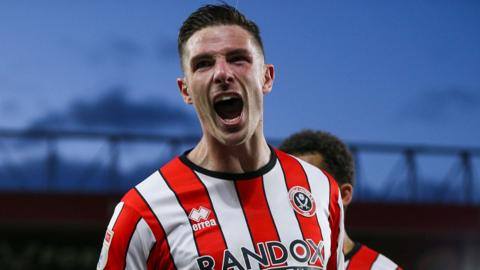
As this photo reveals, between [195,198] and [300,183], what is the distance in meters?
0.35

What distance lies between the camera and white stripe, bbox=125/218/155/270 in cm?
232

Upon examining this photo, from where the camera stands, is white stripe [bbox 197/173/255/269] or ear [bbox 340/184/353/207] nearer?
white stripe [bbox 197/173/255/269]

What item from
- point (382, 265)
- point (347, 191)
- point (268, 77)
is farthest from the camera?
point (347, 191)

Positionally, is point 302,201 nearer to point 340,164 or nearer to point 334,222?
point 334,222

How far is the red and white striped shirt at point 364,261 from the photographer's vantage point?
3.22 meters

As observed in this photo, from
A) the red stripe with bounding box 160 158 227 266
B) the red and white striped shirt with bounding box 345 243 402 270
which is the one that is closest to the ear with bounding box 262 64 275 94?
the red stripe with bounding box 160 158 227 266

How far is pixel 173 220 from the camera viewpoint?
237 centimetres

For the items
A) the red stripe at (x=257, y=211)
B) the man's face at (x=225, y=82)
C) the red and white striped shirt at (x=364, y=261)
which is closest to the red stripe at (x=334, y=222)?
the red stripe at (x=257, y=211)

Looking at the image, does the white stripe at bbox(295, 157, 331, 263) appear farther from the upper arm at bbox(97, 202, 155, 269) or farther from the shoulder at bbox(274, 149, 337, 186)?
the upper arm at bbox(97, 202, 155, 269)

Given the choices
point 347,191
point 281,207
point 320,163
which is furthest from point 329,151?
point 281,207

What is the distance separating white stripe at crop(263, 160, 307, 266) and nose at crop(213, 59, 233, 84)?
0.35 m

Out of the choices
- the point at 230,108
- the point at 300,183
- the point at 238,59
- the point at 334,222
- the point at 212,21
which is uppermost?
the point at 212,21

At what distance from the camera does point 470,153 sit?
12539mm

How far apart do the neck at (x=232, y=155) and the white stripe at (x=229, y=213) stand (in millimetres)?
45
